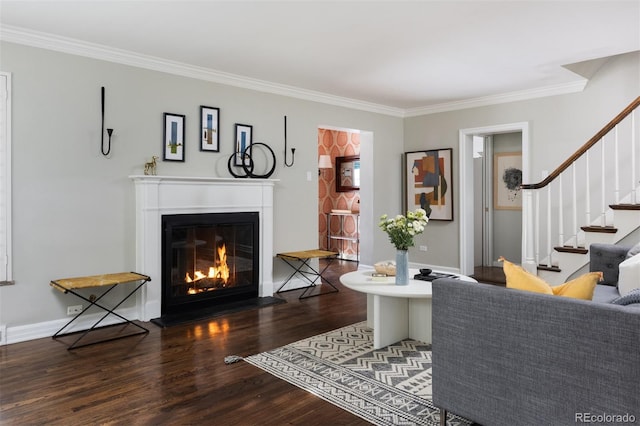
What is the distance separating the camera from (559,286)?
6.72ft

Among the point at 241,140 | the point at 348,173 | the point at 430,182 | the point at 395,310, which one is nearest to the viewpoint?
the point at 395,310

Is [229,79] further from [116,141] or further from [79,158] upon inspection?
[79,158]

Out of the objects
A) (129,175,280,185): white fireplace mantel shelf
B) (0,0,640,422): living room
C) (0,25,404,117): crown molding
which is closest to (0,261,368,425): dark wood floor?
(0,0,640,422): living room

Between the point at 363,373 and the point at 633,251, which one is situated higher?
the point at 633,251

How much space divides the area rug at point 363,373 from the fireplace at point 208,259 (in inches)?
57.4

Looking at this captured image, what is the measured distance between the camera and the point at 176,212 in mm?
4332

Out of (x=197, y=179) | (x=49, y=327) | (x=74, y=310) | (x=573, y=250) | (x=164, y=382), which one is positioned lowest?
(x=164, y=382)

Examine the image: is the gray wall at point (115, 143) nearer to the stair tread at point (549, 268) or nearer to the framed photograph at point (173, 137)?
the framed photograph at point (173, 137)

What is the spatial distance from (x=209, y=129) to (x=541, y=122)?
13.3 feet

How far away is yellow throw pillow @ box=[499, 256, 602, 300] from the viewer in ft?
6.32

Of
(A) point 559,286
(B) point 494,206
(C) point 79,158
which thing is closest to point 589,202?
(B) point 494,206

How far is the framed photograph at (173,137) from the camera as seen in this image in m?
4.41

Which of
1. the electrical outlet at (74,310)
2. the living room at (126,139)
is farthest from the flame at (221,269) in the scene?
the electrical outlet at (74,310)

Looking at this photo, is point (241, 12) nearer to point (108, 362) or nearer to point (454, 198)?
point (108, 362)
